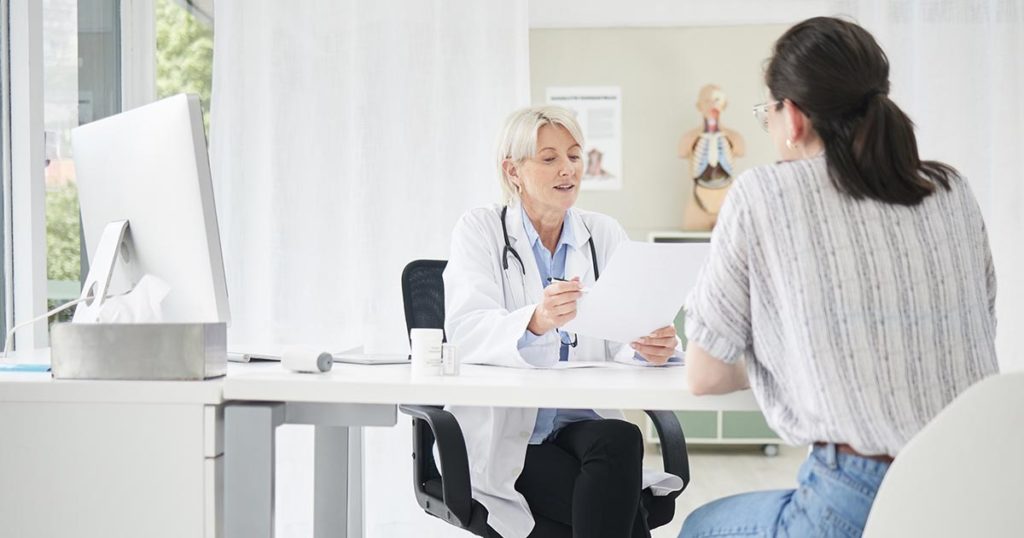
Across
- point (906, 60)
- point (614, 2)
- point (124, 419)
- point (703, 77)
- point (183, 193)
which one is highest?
point (614, 2)

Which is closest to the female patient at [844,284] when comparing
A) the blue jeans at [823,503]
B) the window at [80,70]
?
the blue jeans at [823,503]

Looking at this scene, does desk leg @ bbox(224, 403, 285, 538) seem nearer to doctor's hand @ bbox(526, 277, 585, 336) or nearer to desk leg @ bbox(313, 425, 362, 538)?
doctor's hand @ bbox(526, 277, 585, 336)

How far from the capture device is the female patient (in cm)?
116

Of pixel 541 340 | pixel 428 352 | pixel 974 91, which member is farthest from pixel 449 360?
pixel 974 91

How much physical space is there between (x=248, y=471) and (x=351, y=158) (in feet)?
5.88

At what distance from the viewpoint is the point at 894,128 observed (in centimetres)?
120

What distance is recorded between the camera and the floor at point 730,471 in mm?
4133

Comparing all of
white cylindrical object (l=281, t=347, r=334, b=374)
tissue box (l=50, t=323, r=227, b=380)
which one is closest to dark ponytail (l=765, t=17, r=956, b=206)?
white cylindrical object (l=281, t=347, r=334, b=374)

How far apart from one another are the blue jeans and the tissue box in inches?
32.9

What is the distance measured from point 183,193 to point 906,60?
7.70ft

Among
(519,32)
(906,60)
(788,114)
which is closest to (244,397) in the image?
(788,114)

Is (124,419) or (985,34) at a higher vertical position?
(985,34)

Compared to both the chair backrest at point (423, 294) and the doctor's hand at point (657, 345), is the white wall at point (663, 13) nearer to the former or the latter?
the chair backrest at point (423, 294)

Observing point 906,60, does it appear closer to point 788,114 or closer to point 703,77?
point 788,114
